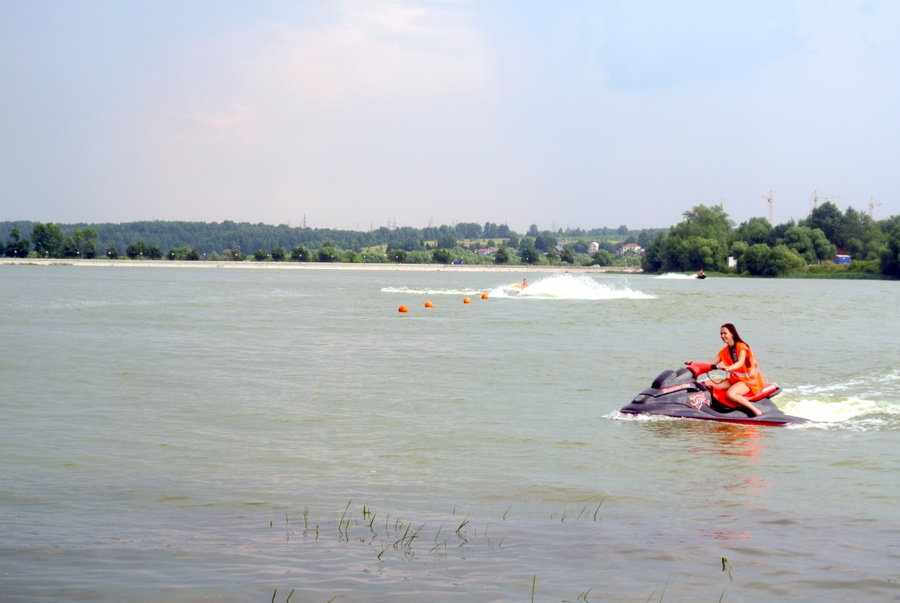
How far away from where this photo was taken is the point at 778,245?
139875 millimetres

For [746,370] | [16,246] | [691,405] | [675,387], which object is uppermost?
[16,246]

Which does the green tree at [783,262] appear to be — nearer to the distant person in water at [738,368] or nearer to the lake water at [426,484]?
the lake water at [426,484]

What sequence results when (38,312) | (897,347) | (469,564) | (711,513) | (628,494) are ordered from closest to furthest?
(469,564), (711,513), (628,494), (897,347), (38,312)

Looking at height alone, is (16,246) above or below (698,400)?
above

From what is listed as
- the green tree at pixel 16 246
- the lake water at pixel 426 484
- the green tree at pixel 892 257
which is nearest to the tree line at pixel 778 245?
the green tree at pixel 892 257

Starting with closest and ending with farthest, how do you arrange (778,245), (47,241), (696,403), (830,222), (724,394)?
1. (724,394)
2. (696,403)
3. (778,245)
4. (830,222)
5. (47,241)

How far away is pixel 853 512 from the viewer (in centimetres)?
816

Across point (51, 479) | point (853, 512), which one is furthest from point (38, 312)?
point (853, 512)

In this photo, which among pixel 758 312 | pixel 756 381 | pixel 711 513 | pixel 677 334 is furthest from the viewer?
pixel 758 312

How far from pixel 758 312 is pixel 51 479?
1685 inches

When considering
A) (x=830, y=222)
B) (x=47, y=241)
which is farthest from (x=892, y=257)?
(x=47, y=241)

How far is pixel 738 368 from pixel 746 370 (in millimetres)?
161

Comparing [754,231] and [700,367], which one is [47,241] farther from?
[700,367]

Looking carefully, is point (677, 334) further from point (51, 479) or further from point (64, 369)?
point (51, 479)
